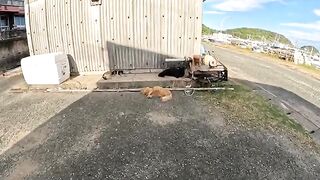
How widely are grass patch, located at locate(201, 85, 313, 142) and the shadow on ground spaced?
49cm

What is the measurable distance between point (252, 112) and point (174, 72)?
333cm

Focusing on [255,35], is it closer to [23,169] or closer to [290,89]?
[290,89]

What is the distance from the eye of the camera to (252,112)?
8.24 metres

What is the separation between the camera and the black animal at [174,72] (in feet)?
33.8

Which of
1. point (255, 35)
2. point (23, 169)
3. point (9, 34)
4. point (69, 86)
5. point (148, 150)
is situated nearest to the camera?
point (23, 169)

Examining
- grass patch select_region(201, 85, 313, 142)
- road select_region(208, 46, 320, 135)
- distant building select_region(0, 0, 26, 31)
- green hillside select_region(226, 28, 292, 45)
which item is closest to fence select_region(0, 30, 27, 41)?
distant building select_region(0, 0, 26, 31)

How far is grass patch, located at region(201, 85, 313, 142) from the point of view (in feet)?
24.3

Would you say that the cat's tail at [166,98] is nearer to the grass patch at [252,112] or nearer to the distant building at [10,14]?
the grass patch at [252,112]

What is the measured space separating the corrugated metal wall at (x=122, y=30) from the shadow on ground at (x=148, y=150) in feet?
12.3

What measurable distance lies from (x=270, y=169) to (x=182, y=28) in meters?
6.96

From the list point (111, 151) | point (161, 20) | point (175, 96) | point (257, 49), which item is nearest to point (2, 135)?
point (111, 151)

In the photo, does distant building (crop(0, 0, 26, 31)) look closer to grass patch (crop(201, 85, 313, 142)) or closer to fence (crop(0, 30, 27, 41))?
fence (crop(0, 30, 27, 41))

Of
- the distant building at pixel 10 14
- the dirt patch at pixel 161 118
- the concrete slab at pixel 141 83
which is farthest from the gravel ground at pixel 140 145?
the distant building at pixel 10 14

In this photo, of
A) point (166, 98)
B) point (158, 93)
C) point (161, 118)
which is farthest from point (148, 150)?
point (158, 93)
